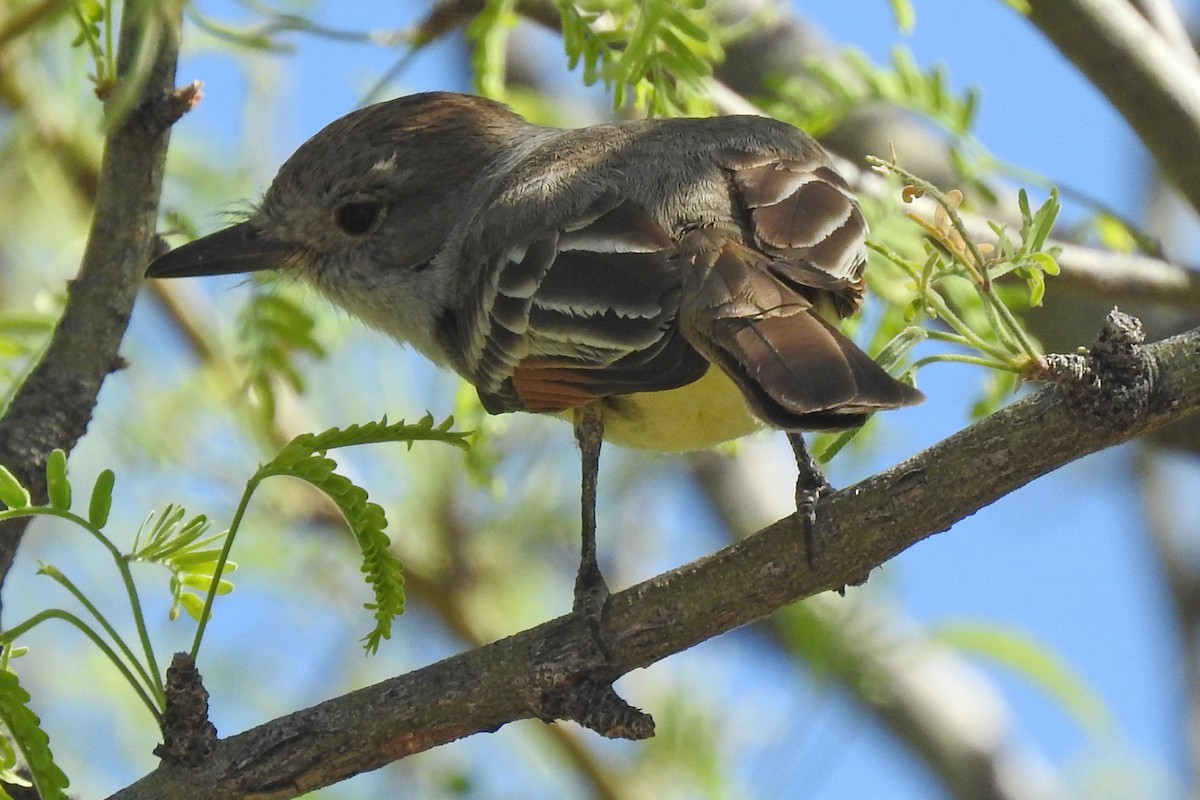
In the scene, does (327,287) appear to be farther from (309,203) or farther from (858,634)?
(858,634)

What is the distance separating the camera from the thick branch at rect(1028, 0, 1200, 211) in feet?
12.1

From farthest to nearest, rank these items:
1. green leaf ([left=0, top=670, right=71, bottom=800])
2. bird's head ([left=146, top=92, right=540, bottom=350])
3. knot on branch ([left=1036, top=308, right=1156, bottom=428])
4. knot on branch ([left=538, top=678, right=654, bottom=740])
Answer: bird's head ([left=146, top=92, right=540, bottom=350]), knot on branch ([left=538, top=678, right=654, bottom=740]), knot on branch ([left=1036, top=308, right=1156, bottom=428]), green leaf ([left=0, top=670, right=71, bottom=800])

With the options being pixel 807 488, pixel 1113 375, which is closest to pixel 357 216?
pixel 807 488

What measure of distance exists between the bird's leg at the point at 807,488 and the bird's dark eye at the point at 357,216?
5.03 ft

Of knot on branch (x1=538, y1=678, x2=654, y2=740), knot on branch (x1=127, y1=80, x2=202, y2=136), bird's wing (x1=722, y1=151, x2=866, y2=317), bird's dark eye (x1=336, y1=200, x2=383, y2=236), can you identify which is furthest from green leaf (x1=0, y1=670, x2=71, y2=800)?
bird's dark eye (x1=336, y1=200, x2=383, y2=236)

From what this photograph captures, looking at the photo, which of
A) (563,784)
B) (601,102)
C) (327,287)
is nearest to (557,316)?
(327,287)

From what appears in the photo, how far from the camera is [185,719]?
2.87 m

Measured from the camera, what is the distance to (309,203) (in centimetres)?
454

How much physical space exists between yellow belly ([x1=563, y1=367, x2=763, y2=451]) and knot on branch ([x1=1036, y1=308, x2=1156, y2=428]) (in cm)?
99

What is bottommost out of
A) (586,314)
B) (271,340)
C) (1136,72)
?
(586,314)

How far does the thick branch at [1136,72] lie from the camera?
3686mm

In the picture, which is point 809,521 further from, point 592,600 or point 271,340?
point 271,340

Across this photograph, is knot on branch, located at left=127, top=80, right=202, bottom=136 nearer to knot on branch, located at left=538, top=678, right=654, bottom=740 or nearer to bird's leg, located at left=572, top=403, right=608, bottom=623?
bird's leg, located at left=572, top=403, right=608, bottom=623

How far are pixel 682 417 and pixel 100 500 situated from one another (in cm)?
159
